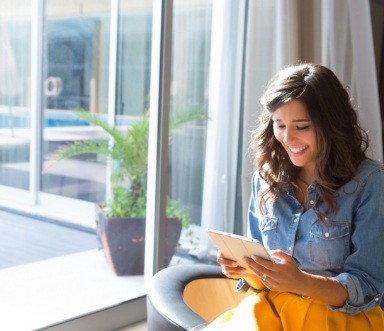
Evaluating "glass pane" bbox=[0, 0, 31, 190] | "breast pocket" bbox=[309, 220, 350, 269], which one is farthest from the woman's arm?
"glass pane" bbox=[0, 0, 31, 190]

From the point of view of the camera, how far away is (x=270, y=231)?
5.41 feet

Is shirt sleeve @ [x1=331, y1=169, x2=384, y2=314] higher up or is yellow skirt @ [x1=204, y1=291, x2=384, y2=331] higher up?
shirt sleeve @ [x1=331, y1=169, x2=384, y2=314]

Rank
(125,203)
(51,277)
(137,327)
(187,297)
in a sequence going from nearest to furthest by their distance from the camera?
(187,297) < (137,327) < (51,277) < (125,203)

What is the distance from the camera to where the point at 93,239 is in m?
3.12

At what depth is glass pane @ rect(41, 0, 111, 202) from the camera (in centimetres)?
263

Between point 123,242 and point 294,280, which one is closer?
point 294,280

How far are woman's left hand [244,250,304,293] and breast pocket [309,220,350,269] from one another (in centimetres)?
15

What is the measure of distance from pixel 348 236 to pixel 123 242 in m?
1.80

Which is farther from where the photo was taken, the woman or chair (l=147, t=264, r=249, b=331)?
chair (l=147, t=264, r=249, b=331)

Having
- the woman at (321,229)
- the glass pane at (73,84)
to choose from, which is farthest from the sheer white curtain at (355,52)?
the woman at (321,229)

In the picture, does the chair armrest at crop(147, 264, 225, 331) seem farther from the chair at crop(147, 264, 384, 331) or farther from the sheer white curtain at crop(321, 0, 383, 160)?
the sheer white curtain at crop(321, 0, 383, 160)

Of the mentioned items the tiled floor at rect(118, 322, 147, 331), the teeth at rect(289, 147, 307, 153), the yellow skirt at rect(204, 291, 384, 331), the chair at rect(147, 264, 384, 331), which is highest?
the teeth at rect(289, 147, 307, 153)

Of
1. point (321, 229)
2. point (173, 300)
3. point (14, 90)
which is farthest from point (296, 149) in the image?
point (14, 90)

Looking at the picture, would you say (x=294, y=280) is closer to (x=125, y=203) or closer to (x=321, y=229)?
(x=321, y=229)
